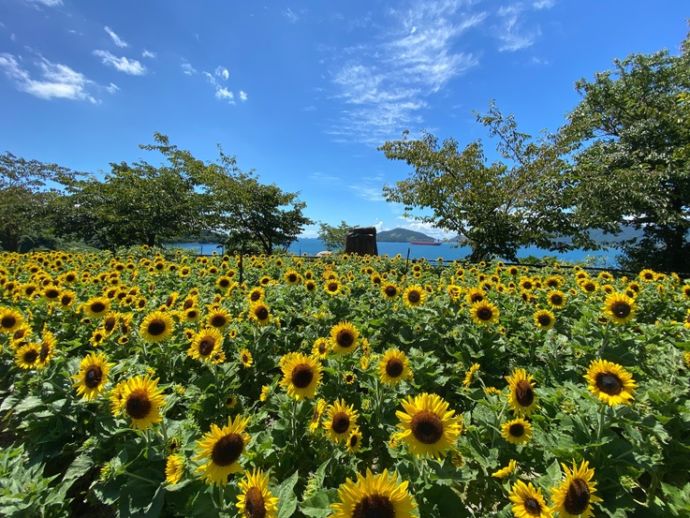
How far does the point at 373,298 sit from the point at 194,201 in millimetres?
18109

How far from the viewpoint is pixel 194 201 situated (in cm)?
2027

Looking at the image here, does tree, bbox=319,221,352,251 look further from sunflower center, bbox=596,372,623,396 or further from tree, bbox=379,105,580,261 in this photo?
sunflower center, bbox=596,372,623,396

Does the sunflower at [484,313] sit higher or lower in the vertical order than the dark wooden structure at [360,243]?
lower

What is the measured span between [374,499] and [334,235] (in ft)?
128

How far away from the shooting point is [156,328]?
3324 millimetres

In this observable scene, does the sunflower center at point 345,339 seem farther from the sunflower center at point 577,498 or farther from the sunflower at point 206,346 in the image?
the sunflower center at point 577,498

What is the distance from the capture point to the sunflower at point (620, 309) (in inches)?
125

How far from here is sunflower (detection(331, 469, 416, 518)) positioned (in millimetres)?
1375

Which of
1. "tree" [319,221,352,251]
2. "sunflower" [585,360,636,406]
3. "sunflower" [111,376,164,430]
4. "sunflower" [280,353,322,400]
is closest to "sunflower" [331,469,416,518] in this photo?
"sunflower" [280,353,322,400]

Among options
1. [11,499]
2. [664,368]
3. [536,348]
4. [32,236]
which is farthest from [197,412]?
[32,236]

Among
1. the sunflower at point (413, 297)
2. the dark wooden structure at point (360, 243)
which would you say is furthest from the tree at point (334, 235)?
the sunflower at point (413, 297)

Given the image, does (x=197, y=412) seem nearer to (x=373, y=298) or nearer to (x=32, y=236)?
(x=373, y=298)

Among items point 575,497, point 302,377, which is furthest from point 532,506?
point 302,377

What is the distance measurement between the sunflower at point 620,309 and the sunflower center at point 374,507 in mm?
2973
